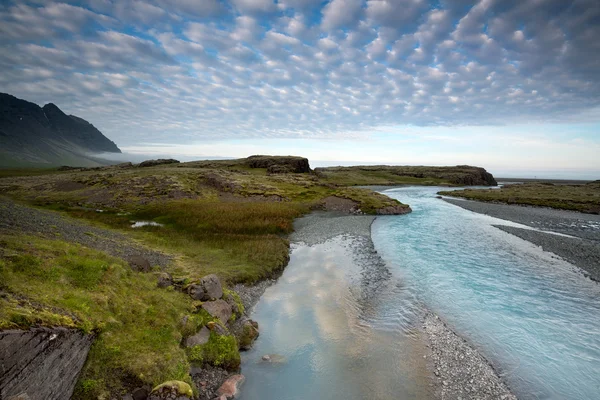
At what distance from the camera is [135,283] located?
17625 millimetres

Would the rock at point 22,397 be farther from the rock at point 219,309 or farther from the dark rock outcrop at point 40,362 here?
the rock at point 219,309

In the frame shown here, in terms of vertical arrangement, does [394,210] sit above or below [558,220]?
below

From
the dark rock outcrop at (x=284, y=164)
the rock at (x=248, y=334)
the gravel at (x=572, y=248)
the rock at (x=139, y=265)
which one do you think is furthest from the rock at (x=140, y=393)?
the dark rock outcrop at (x=284, y=164)

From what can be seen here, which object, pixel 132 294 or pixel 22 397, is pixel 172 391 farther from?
pixel 132 294

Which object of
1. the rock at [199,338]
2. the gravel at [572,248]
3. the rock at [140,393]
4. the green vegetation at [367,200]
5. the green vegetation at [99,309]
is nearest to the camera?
the green vegetation at [99,309]

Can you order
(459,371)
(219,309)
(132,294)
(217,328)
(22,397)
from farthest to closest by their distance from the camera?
1. (219,309)
2. (217,328)
3. (132,294)
4. (459,371)
5. (22,397)

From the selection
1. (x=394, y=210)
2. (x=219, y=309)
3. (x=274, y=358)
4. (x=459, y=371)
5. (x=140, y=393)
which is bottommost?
(x=274, y=358)

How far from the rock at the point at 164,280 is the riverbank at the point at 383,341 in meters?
5.60

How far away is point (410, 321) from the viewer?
19.7 meters

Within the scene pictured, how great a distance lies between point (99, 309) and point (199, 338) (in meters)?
5.02

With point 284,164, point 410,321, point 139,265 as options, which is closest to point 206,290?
point 139,265

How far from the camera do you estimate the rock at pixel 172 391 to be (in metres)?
11.2

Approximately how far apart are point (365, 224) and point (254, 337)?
3842cm

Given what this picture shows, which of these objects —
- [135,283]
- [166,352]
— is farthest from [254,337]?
[135,283]
